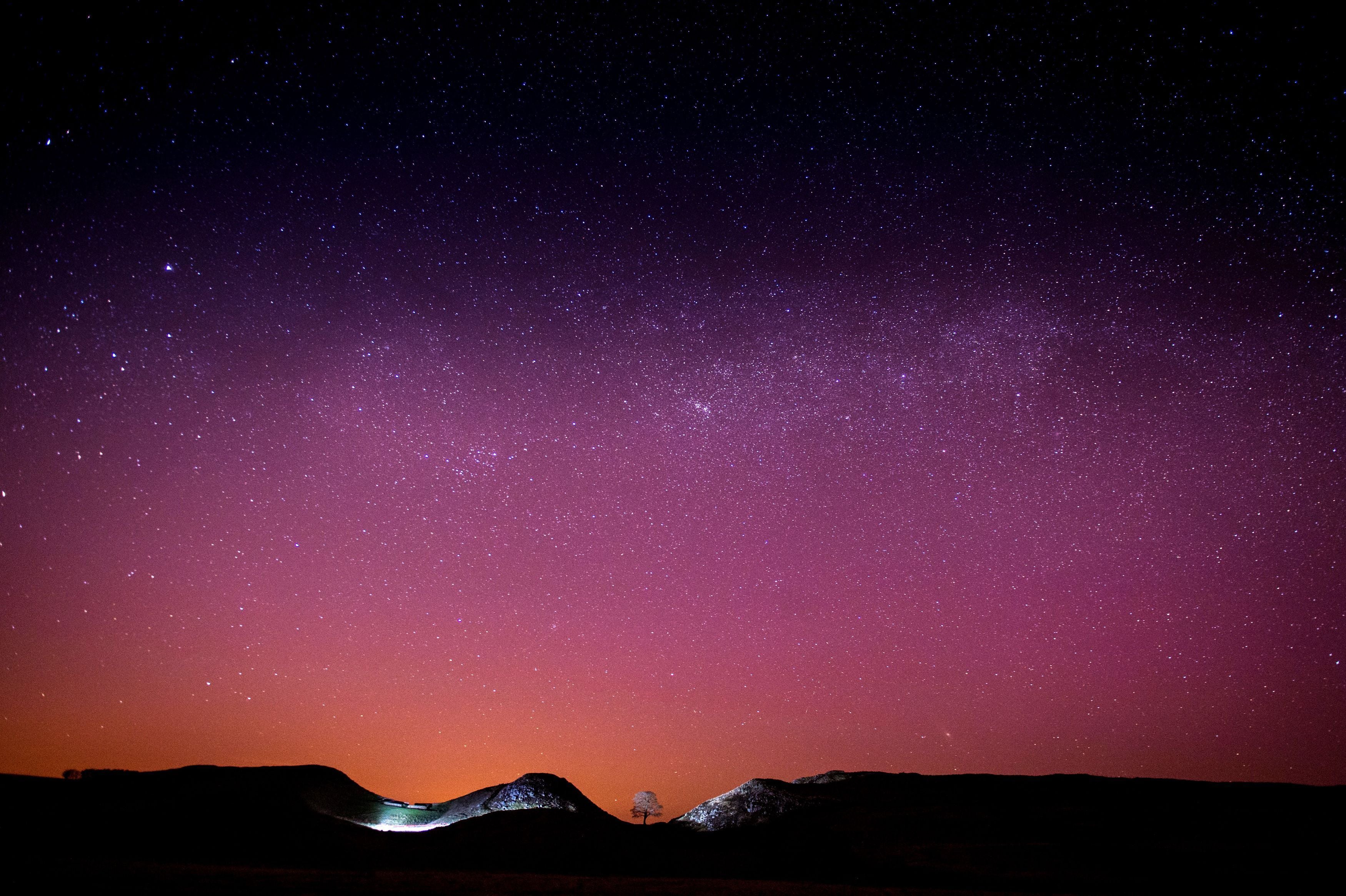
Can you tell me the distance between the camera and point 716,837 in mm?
25078

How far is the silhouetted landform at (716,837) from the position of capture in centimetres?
1603

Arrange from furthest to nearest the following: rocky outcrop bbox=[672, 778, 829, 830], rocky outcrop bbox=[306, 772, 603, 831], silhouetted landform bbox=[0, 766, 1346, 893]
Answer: rocky outcrop bbox=[306, 772, 603, 831] → rocky outcrop bbox=[672, 778, 829, 830] → silhouetted landform bbox=[0, 766, 1346, 893]

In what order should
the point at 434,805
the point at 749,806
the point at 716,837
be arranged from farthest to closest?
the point at 434,805 < the point at 749,806 < the point at 716,837

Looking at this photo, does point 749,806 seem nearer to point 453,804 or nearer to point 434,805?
point 453,804

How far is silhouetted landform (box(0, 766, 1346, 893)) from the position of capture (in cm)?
1603

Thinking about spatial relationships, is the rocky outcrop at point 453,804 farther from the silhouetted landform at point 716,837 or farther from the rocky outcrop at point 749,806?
the rocky outcrop at point 749,806

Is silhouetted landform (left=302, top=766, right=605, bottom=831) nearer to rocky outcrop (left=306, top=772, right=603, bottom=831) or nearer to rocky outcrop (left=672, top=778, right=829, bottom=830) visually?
rocky outcrop (left=306, top=772, right=603, bottom=831)

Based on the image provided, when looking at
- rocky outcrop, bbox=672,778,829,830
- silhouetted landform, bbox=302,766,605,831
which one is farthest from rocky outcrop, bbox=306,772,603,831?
rocky outcrop, bbox=672,778,829,830

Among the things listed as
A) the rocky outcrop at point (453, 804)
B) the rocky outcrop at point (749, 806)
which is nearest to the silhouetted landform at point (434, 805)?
the rocky outcrop at point (453, 804)

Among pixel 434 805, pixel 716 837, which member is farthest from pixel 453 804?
pixel 716 837

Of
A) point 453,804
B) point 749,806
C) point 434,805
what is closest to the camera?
point 749,806

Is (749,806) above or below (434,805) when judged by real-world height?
above

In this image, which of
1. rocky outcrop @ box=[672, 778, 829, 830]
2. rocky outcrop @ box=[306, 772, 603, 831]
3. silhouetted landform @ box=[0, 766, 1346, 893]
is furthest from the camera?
rocky outcrop @ box=[306, 772, 603, 831]

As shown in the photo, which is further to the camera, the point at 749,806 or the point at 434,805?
the point at 434,805
